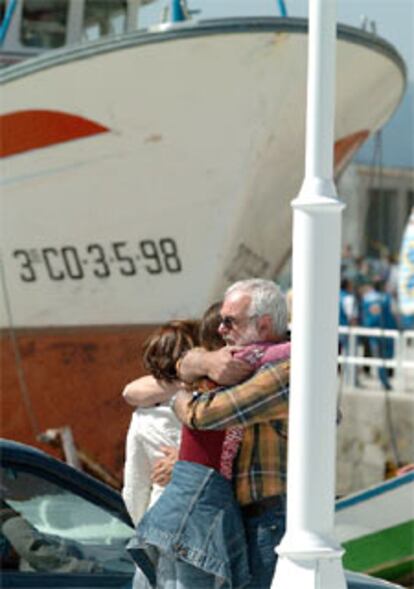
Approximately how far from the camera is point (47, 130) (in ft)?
37.7

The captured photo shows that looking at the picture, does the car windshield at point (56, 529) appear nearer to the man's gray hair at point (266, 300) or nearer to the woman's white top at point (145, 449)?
the woman's white top at point (145, 449)

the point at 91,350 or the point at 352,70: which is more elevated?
the point at 352,70

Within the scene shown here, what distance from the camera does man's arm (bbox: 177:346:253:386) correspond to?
3855 millimetres

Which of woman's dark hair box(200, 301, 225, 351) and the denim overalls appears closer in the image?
the denim overalls

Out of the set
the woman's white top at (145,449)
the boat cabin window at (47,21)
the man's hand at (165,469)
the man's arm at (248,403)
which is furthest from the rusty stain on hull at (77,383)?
the man's arm at (248,403)

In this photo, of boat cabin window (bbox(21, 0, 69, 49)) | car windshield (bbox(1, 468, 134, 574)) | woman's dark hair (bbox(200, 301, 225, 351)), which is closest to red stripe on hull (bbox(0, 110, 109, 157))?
boat cabin window (bbox(21, 0, 69, 49))

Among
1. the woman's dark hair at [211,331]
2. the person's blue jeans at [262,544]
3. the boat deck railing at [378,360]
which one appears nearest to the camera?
the person's blue jeans at [262,544]

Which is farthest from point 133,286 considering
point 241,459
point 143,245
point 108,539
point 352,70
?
point 241,459

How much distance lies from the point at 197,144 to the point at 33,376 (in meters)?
2.35

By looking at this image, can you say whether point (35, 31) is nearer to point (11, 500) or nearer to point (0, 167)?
point (0, 167)

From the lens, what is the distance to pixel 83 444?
1150cm

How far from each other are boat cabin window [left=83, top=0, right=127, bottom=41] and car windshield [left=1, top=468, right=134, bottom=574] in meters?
8.54

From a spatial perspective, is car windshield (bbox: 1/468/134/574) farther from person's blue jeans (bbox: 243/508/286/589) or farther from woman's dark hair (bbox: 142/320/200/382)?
person's blue jeans (bbox: 243/508/286/589)

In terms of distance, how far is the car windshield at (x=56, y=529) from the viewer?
15.0 feet
